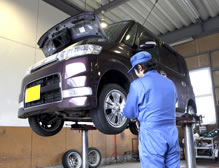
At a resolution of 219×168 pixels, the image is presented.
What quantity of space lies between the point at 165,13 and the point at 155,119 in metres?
6.66

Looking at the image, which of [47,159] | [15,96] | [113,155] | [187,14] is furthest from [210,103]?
[15,96]

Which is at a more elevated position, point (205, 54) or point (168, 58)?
point (205, 54)

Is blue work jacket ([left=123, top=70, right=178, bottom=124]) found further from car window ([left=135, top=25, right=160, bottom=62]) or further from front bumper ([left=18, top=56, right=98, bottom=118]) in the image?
car window ([left=135, top=25, right=160, bottom=62])

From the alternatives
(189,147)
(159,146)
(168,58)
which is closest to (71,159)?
(168,58)

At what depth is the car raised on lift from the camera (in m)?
1.84

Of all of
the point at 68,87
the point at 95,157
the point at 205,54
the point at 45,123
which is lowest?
the point at 95,157

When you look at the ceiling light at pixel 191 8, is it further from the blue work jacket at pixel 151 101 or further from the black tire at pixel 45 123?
the blue work jacket at pixel 151 101

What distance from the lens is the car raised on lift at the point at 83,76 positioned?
6.03 feet

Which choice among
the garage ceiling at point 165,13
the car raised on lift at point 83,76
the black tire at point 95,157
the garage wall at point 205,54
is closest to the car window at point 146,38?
the car raised on lift at point 83,76

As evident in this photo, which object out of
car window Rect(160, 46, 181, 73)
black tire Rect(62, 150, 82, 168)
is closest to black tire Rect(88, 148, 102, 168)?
black tire Rect(62, 150, 82, 168)

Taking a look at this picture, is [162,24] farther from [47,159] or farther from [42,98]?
[42,98]

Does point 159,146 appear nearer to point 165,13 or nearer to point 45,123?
point 45,123

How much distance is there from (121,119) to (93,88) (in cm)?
48

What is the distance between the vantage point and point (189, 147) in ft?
8.02
